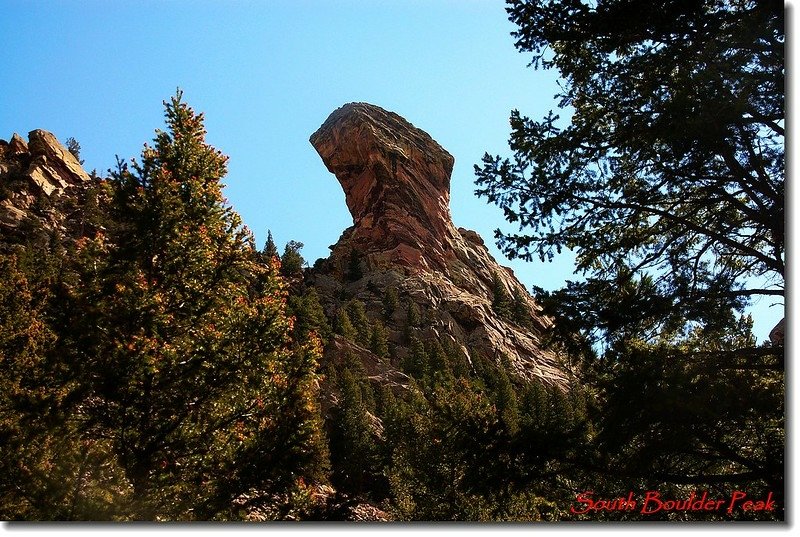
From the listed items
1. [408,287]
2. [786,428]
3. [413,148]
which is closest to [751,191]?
[786,428]

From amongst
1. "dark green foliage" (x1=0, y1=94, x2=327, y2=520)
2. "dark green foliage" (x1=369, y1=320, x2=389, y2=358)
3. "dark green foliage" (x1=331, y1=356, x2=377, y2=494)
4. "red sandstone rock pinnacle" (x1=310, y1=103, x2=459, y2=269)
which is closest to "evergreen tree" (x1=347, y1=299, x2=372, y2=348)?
"dark green foliage" (x1=369, y1=320, x2=389, y2=358)

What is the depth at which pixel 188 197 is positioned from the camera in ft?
32.1

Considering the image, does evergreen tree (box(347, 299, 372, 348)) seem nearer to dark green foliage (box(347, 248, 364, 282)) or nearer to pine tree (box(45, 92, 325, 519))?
dark green foliage (box(347, 248, 364, 282))

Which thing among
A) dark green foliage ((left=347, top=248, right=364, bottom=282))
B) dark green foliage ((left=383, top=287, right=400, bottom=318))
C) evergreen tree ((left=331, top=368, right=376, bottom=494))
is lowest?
evergreen tree ((left=331, top=368, right=376, bottom=494))

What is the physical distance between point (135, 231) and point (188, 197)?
3.33 ft

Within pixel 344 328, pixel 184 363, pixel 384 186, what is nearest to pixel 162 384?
pixel 184 363

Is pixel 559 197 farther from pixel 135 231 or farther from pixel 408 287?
pixel 408 287

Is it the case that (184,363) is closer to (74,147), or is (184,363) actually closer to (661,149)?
(661,149)

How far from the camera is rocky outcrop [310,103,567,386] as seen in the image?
76312 millimetres

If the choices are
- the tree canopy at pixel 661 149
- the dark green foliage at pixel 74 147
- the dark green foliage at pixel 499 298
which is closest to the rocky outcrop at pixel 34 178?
the dark green foliage at pixel 74 147

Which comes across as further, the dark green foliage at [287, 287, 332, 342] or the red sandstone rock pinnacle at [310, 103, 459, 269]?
the red sandstone rock pinnacle at [310, 103, 459, 269]

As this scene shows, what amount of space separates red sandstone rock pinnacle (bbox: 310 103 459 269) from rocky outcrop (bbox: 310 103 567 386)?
0.49ft

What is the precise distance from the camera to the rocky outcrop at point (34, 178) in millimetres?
59844

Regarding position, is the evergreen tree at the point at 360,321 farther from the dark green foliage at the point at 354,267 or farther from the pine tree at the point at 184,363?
the pine tree at the point at 184,363
